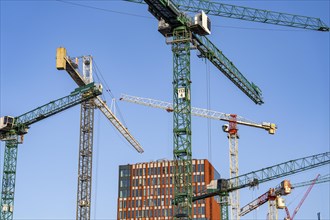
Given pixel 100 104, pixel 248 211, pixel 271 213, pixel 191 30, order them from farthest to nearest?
1. pixel 248 211
2. pixel 271 213
3. pixel 100 104
4. pixel 191 30

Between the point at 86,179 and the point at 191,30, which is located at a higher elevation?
the point at 191,30

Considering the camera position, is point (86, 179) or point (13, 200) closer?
point (13, 200)

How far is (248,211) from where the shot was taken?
194m

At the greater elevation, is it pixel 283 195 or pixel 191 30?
pixel 191 30

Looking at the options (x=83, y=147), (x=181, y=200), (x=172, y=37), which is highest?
(x=172, y=37)

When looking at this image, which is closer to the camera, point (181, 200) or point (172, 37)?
point (181, 200)

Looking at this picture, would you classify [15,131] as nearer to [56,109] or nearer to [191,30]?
[56,109]

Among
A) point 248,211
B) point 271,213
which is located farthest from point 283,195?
point 248,211

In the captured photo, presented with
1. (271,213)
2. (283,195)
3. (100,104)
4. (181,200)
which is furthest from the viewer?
(271,213)

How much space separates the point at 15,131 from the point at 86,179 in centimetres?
2056

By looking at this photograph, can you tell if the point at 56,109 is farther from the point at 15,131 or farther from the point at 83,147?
the point at 83,147

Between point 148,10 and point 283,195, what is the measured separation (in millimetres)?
88096

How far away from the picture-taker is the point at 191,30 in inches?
3708

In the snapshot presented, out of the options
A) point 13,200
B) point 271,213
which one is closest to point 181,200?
point 13,200
